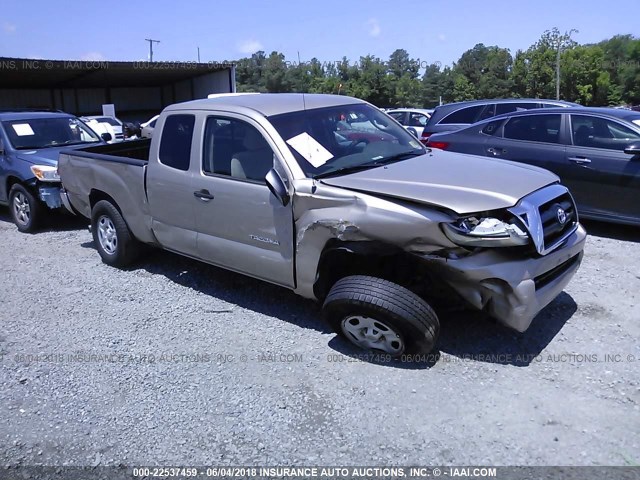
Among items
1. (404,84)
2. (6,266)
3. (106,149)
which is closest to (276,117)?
(106,149)

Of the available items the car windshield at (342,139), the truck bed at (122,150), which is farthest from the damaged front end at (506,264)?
the truck bed at (122,150)

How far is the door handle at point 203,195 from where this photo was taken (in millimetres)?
4886

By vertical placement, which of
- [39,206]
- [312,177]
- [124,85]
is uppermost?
[124,85]

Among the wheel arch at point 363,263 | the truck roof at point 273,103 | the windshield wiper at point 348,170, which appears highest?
the truck roof at point 273,103

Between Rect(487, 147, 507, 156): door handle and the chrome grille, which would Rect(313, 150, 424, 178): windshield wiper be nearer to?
the chrome grille

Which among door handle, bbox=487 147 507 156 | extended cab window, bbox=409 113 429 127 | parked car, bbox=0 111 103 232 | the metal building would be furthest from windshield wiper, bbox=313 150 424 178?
the metal building

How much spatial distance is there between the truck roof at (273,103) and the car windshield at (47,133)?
4552 mm

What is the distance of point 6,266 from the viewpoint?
6883 millimetres

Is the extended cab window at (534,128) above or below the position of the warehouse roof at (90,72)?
below

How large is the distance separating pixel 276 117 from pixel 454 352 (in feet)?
7.59

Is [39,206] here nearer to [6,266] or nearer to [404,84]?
[6,266]

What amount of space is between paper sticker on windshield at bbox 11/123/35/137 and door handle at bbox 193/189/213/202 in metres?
5.41

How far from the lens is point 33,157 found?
841cm

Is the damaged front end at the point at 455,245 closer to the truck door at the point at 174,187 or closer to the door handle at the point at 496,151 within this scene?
the truck door at the point at 174,187
